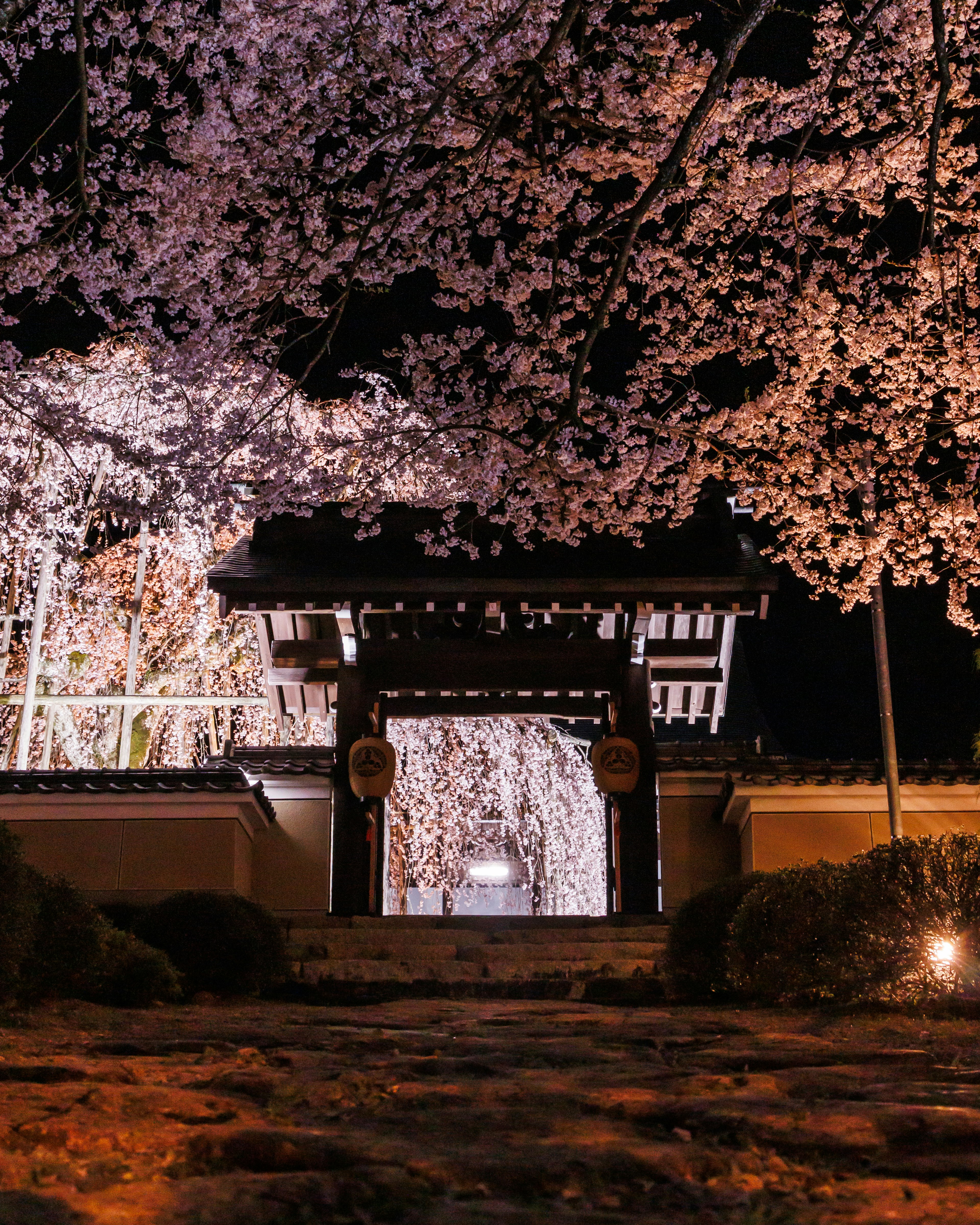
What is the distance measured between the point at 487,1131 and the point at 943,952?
165 inches

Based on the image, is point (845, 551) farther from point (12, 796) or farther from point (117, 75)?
point (12, 796)

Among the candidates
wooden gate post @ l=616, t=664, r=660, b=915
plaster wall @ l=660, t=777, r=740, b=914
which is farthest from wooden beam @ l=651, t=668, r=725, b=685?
plaster wall @ l=660, t=777, r=740, b=914

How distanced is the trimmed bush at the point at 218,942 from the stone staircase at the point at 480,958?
53 centimetres

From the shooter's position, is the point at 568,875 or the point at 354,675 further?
the point at 568,875

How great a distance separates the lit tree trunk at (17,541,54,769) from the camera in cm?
1723

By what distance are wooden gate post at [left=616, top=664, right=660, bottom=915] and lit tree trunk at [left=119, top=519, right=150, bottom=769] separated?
8.45 metres

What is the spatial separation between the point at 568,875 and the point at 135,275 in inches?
622

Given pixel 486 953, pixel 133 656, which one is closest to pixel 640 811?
pixel 486 953

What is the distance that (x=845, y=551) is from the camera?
46.5 feet

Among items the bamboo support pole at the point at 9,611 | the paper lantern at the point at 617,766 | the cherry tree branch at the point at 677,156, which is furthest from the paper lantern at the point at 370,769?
the bamboo support pole at the point at 9,611

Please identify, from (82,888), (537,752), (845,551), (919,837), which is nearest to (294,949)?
(82,888)

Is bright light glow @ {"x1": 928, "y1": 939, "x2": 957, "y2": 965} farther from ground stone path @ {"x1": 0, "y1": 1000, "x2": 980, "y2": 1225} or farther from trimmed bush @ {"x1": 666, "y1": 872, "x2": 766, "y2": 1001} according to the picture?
trimmed bush @ {"x1": 666, "y1": 872, "x2": 766, "y2": 1001}

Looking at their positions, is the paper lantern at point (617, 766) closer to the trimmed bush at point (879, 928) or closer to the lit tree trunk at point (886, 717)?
the lit tree trunk at point (886, 717)

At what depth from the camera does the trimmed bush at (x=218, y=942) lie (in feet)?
27.2
